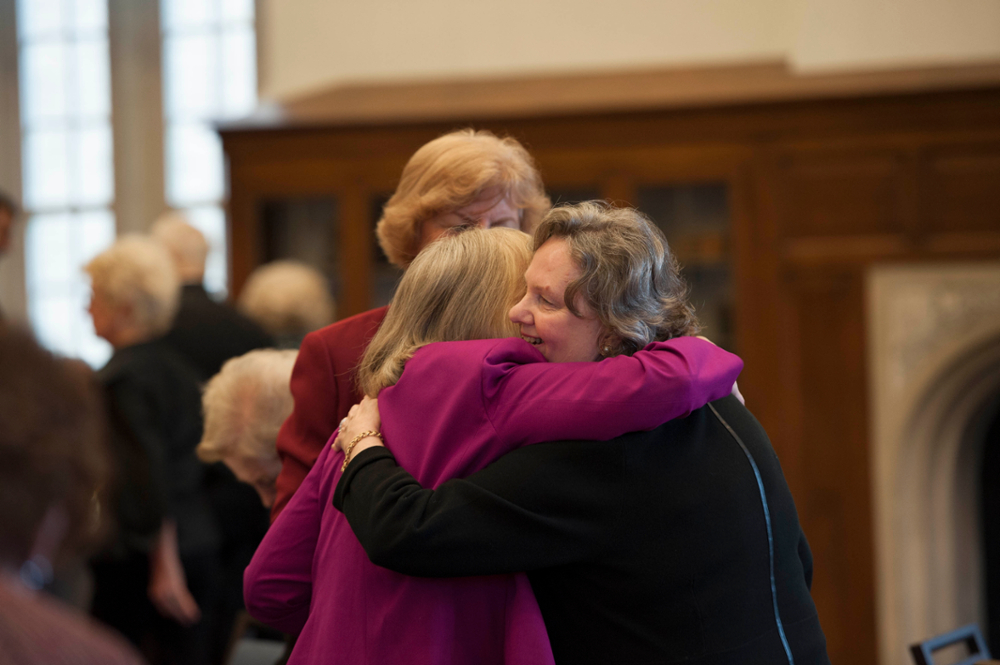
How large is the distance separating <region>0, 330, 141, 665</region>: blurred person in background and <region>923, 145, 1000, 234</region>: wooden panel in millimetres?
4886

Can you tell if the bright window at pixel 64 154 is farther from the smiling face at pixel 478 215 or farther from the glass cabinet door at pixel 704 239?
the smiling face at pixel 478 215

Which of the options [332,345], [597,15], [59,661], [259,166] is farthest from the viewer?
[597,15]

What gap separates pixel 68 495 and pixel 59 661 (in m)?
0.15

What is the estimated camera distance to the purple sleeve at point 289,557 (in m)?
1.50

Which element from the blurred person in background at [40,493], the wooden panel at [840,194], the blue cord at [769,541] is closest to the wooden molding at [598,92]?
the wooden panel at [840,194]

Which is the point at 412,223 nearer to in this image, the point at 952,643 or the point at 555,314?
the point at 555,314

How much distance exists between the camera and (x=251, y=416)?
7.54 ft

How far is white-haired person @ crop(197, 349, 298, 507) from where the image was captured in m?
2.29

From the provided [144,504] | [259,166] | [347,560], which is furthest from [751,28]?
→ [347,560]

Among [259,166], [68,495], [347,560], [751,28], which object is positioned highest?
[751,28]

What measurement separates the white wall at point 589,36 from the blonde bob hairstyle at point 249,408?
164 inches

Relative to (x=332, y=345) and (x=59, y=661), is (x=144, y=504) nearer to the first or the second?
(x=332, y=345)

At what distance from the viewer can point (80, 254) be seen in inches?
300

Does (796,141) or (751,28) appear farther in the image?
(751,28)
